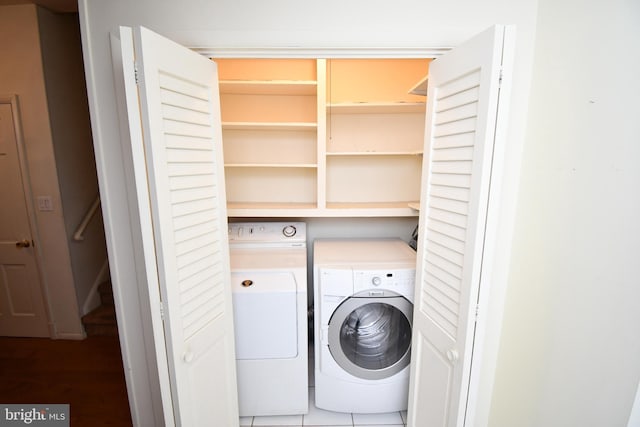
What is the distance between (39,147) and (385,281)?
116 inches

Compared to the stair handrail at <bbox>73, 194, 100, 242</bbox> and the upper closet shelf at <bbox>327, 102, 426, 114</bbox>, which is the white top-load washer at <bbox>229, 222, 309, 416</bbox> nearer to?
the upper closet shelf at <bbox>327, 102, 426, 114</bbox>

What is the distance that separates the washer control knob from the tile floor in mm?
1209

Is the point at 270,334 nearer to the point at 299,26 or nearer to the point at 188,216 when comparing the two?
the point at 188,216

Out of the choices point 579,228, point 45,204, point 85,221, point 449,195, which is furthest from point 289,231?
point 45,204

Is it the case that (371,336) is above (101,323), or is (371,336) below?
above

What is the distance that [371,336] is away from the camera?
5.66 feet

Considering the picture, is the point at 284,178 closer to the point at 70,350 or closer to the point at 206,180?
the point at 206,180

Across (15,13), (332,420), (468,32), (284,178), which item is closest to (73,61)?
(15,13)

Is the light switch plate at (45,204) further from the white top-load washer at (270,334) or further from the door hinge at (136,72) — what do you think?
the door hinge at (136,72)

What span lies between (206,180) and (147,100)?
1.20ft

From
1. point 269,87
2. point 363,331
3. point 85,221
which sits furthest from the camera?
point 85,221

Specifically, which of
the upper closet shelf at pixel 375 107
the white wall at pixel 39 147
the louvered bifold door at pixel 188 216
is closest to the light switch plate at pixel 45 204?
the white wall at pixel 39 147

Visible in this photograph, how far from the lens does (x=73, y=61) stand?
2.45m

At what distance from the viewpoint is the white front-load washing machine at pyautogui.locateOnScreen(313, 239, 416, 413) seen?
160cm
